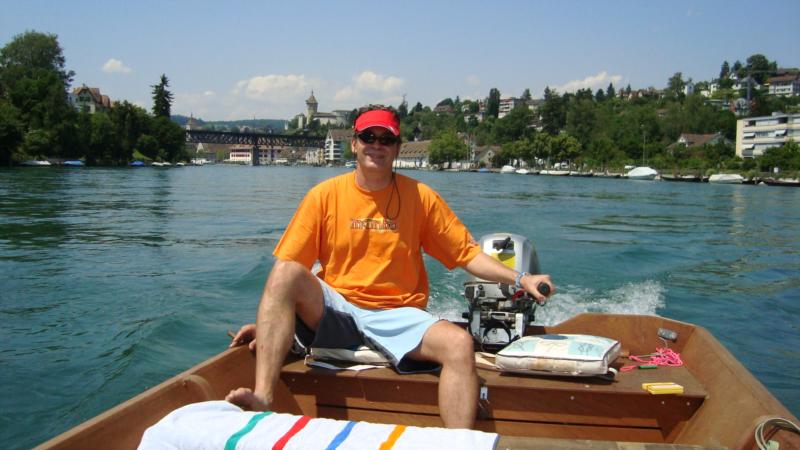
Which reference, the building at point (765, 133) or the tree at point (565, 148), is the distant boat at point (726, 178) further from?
the tree at point (565, 148)

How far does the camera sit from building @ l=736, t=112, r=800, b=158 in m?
84.6

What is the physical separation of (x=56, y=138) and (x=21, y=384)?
74146 mm

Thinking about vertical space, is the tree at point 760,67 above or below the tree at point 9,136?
above

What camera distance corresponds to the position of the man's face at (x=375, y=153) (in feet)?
12.5

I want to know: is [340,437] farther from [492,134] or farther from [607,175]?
[492,134]

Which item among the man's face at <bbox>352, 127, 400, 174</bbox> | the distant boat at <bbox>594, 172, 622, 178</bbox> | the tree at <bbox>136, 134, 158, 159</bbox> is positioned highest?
the tree at <bbox>136, 134, 158, 159</bbox>

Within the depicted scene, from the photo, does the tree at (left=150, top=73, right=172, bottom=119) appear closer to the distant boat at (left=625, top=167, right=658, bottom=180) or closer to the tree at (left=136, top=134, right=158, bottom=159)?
the tree at (left=136, top=134, right=158, bottom=159)

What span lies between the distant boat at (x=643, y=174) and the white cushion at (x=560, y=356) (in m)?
80.7

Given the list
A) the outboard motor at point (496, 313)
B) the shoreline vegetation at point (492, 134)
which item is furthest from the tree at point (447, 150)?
the outboard motor at point (496, 313)

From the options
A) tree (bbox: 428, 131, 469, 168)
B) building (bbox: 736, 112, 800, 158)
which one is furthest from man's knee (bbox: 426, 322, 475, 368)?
tree (bbox: 428, 131, 469, 168)

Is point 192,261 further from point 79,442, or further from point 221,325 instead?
point 79,442

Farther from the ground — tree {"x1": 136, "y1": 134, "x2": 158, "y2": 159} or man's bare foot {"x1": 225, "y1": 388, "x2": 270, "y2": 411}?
tree {"x1": 136, "y1": 134, "x2": 158, "y2": 159}

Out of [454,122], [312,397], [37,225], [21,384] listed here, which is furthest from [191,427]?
[454,122]

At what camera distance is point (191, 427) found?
2.42 metres
